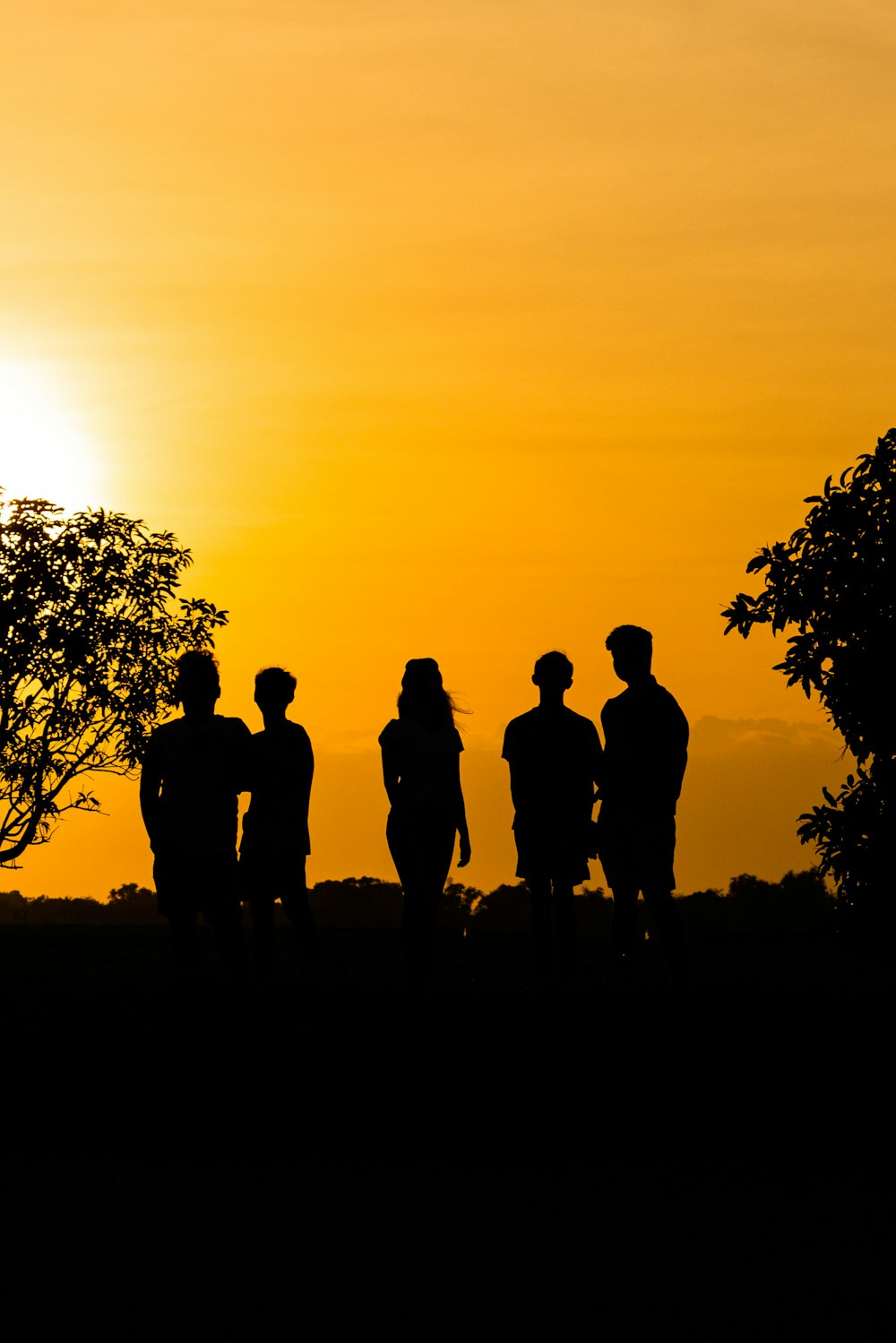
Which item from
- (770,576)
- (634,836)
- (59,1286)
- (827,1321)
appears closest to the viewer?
(827,1321)

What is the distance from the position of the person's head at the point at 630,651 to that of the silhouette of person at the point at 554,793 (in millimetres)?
645

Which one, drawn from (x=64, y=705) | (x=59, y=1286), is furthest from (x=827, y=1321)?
(x=64, y=705)

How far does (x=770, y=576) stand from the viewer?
59.1 ft

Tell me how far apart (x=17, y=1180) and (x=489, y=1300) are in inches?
95.6

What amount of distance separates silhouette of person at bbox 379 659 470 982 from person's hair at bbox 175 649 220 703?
4.59 feet

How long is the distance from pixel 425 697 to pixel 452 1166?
6.11 meters

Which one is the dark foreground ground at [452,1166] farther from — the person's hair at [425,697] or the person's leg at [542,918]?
the person's hair at [425,697]

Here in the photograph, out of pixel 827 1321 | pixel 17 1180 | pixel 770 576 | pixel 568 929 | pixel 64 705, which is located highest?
pixel 64 705

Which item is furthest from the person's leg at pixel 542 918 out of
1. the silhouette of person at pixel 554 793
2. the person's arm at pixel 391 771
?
the person's arm at pixel 391 771

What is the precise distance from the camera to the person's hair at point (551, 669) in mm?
13656

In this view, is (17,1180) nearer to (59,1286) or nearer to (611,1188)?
(59,1286)

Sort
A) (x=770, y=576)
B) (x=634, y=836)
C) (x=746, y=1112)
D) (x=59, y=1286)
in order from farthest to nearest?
(x=770, y=576)
(x=634, y=836)
(x=746, y=1112)
(x=59, y=1286)

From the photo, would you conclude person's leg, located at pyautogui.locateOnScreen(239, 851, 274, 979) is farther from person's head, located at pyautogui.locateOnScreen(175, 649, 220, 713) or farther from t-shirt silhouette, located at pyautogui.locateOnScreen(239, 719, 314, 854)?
person's head, located at pyautogui.locateOnScreen(175, 649, 220, 713)

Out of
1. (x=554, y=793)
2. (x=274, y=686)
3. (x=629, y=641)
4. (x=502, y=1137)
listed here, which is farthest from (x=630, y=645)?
(x=502, y=1137)
